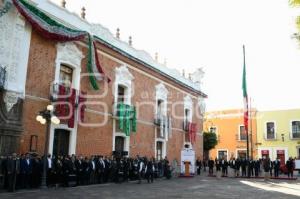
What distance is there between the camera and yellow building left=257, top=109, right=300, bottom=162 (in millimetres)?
38463

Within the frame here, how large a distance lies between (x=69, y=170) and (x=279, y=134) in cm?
2934

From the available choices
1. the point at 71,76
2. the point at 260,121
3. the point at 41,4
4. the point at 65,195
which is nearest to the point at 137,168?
the point at 71,76

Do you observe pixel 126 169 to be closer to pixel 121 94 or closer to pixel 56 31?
pixel 121 94

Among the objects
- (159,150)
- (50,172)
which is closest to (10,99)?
(50,172)

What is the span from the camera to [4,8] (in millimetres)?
14500

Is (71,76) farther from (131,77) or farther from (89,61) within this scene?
(131,77)

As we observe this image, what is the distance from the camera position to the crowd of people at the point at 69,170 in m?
13.5

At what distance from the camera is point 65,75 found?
1842 cm

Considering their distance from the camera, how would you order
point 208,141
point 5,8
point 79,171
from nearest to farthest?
point 5,8 < point 79,171 < point 208,141

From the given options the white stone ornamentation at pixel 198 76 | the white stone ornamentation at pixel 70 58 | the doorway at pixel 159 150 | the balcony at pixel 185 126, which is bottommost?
the doorway at pixel 159 150

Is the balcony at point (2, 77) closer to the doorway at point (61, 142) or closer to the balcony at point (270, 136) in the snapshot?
the doorway at point (61, 142)

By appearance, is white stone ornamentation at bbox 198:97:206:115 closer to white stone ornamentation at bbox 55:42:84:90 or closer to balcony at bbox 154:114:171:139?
balcony at bbox 154:114:171:139

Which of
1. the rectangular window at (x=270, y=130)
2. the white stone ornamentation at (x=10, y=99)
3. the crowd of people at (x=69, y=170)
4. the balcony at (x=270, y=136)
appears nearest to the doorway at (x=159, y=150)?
the crowd of people at (x=69, y=170)

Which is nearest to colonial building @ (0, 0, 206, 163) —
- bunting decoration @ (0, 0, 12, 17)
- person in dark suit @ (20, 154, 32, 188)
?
bunting decoration @ (0, 0, 12, 17)
